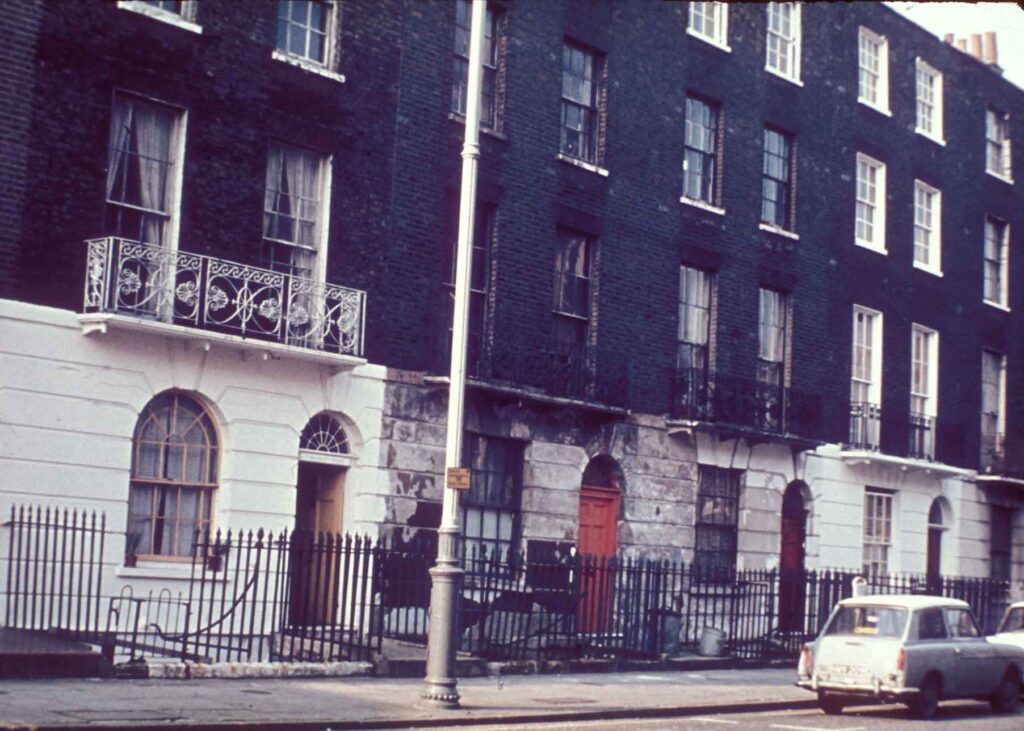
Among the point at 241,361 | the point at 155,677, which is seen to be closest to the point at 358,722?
the point at 155,677

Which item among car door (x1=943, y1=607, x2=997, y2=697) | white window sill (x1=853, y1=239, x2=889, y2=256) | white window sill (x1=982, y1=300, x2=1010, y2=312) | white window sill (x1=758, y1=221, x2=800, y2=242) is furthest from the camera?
white window sill (x1=982, y1=300, x2=1010, y2=312)

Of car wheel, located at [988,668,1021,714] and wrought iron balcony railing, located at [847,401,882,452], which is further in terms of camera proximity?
wrought iron balcony railing, located at [847,401,882,452]

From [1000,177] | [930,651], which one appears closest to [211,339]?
[930,651]

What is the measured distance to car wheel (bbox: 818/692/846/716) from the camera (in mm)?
18000

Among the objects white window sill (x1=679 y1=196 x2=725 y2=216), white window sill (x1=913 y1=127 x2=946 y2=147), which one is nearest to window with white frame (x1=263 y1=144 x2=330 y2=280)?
white window sill (x1=679 y1=196 x2=725 y2=216)

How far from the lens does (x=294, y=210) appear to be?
2164 cm

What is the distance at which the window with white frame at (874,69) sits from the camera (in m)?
32.8

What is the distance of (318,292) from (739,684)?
27.5ft

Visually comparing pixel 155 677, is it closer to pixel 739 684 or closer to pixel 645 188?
pixel 739 684

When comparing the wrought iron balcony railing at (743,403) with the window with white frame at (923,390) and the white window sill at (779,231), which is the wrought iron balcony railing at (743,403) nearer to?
the white window sill at (779,231)

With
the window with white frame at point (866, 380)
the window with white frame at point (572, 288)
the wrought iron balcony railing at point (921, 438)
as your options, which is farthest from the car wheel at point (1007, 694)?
the wrought iron balcony railing at point (921, 438)

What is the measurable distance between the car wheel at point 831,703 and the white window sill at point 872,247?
15.7 m

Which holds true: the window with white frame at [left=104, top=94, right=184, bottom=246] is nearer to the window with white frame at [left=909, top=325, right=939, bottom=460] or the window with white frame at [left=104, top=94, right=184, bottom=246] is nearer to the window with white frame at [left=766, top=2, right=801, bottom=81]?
the window with white frame at [left=766, top=2, right=801, bottom=81]

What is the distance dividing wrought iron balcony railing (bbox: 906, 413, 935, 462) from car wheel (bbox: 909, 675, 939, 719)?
51.2 ft
